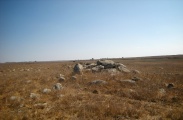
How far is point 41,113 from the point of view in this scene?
8.02 metres

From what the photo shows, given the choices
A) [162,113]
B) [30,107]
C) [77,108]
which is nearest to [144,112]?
[162,113]

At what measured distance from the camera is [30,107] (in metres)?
9.05

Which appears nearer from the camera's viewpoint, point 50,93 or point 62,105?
point 62,105

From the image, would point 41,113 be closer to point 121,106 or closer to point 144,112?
point 121,106

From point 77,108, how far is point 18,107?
13.6ft

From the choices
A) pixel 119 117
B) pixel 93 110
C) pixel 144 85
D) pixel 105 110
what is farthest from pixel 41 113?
pixel 144 85

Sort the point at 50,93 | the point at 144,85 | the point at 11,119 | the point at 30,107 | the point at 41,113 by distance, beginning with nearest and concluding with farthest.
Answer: the point at 11,119
the point at 41,113
the point at 30,107
the point at 50,93
the point at 144,85

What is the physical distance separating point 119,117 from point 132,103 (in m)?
2.40

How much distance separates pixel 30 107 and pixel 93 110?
170 inches

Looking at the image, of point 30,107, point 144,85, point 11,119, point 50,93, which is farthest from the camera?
point 144,85

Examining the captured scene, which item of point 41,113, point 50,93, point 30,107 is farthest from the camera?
point 50,93

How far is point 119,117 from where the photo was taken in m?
7.48

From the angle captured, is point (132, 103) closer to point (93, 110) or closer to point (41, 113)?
point (93, 110)

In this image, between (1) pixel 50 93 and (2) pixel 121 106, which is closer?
(2) pixel 121 106
